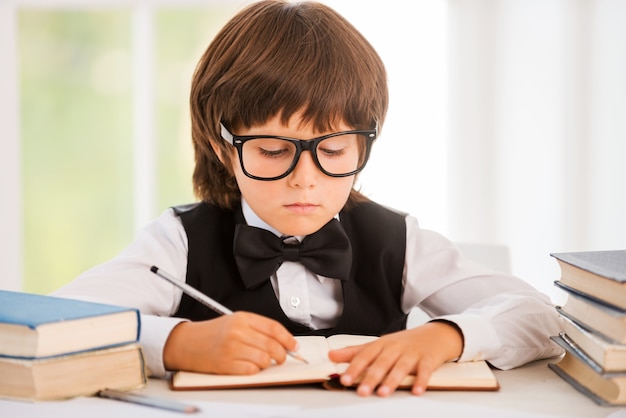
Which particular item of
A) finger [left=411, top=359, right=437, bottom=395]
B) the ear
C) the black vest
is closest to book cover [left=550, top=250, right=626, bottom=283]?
finger [left=411, top=359, right=437, bottom=395]

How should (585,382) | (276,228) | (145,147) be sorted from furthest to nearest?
(145,147), (276,228), (585,382)

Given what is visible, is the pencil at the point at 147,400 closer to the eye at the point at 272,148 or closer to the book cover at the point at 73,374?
the book cover at the point at 73,374

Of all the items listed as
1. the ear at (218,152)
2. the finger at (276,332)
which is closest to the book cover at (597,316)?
the finger at (276,332)

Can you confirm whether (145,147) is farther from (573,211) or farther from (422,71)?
(573,211)

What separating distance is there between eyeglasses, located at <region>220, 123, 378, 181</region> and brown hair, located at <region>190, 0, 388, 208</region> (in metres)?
0.04

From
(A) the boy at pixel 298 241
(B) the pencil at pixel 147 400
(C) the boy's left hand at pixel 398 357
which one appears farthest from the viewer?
(A) the boy at pixel 298 241

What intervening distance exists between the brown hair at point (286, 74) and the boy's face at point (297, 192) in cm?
2

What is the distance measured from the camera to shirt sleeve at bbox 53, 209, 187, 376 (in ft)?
4.94

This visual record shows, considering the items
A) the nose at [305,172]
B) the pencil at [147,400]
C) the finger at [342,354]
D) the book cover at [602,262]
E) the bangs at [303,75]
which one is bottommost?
the pencil at [147,400]

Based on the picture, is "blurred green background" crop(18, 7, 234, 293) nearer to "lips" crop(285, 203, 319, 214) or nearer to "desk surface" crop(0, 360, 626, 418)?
"lips" crop(285, 203, 319, 214)

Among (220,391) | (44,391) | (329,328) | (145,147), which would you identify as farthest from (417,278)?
(145,147)

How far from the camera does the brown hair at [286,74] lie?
154cm

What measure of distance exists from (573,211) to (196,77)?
237 cm

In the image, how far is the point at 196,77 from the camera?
5.74ft
